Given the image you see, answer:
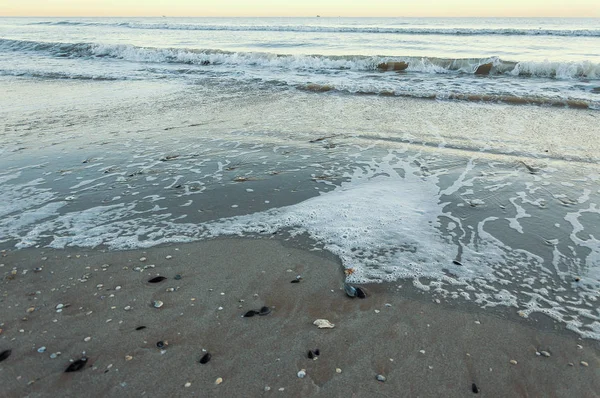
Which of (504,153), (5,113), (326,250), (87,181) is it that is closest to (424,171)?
(504,153)

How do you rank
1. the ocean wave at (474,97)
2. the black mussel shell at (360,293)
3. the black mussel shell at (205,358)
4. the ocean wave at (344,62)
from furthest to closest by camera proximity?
the ocean wave at (344,62) → the ocean wave at (474,97) → the black mussel shell at (360,293) → the black mussel shell at (205,358)

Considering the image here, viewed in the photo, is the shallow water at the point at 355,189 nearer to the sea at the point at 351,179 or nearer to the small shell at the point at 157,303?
the sea at the point at 351,179

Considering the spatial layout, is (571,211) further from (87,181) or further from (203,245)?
(87,181)

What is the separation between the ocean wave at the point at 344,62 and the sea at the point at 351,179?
2061mm

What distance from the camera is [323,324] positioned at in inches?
112

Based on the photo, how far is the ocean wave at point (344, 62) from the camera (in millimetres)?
14008

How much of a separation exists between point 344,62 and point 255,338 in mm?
16090

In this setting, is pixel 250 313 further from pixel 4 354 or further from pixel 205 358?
pixel 4 354

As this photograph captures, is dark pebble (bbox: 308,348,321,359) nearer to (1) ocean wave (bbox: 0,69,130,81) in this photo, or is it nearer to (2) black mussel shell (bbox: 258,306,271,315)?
(2) black mussel shell (bbox: 258,306,271,315)

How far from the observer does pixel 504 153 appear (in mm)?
6375

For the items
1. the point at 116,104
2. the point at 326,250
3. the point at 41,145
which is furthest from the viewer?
the point at 116,104

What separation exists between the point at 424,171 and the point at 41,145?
21.7 ft

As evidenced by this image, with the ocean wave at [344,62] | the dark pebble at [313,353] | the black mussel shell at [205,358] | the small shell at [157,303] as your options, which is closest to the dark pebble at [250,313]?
the black mussel shell at [205,358]

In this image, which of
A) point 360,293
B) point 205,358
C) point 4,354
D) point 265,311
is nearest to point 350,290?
point 360,293
